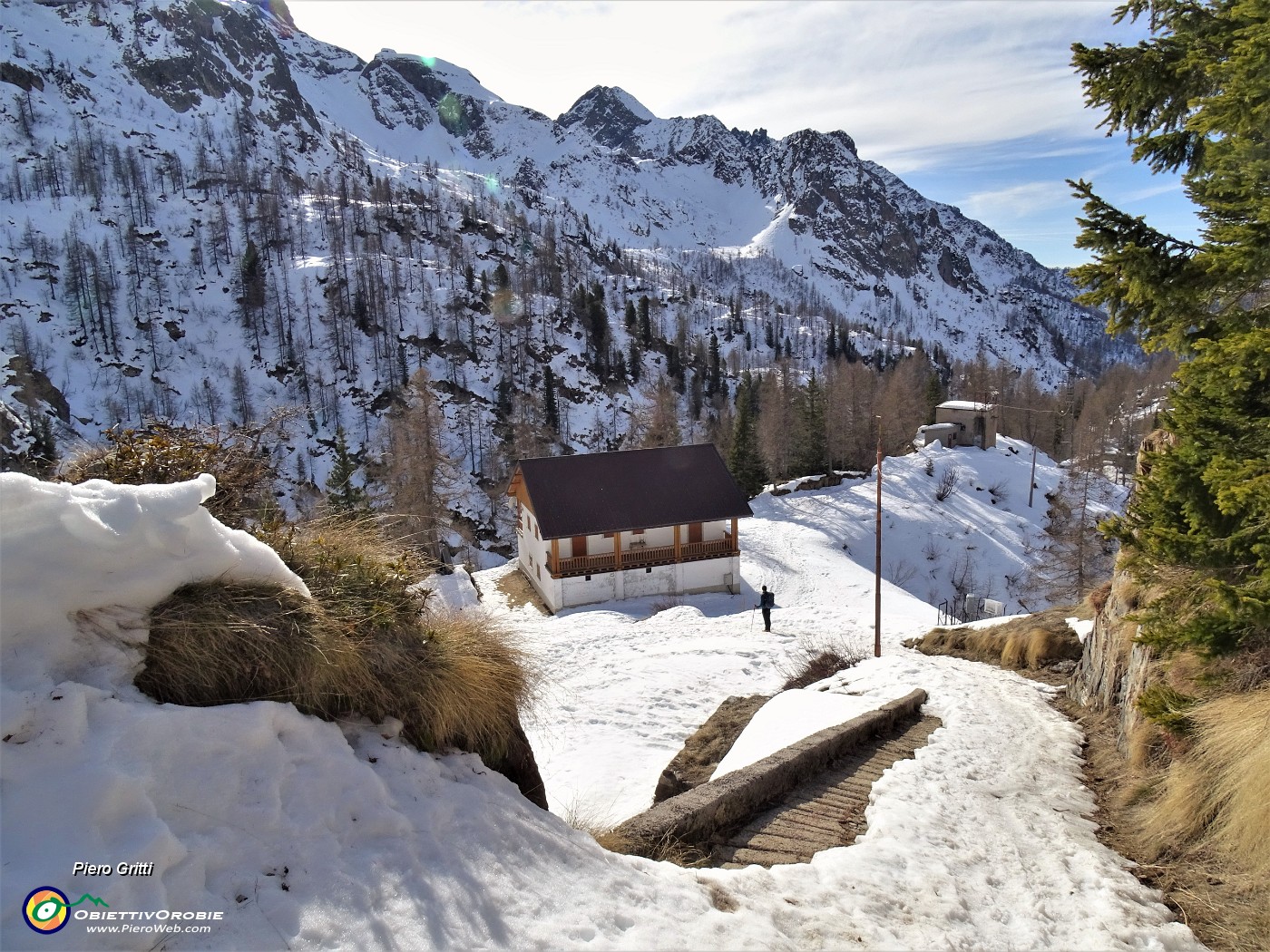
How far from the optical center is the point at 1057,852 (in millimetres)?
5125

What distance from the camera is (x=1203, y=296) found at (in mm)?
5230

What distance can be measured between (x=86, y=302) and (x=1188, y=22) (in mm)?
108614

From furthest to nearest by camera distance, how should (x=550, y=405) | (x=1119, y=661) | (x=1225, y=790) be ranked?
(x=550, y=405)
(x=1119, y=661)
(x=1225, y=790)

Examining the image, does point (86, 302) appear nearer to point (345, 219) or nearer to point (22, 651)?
point (345, 219)

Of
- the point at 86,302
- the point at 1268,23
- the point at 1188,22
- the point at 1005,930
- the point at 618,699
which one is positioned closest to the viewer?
the point at 1005,930

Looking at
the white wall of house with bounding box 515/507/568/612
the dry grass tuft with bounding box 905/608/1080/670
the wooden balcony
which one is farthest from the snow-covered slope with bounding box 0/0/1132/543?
the dry grass tuft with bounding box 905/608/1080/670

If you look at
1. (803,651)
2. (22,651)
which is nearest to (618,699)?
(803,651)

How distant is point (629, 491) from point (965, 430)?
42383mm

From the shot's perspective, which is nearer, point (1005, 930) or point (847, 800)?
point (1005, 930)

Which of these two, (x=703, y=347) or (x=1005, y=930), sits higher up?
(x=703, y=347)

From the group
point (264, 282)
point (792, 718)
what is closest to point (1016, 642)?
point (792, 718)

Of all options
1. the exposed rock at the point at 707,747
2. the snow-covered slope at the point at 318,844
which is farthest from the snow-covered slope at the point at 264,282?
the snow-covered slope at the point at 318,844

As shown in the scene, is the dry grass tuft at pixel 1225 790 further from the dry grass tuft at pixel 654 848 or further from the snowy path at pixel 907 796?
the dry grass tuft at pixel 654 848

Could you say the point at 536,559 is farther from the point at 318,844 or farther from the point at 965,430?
the point at 965,430
